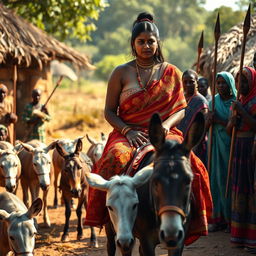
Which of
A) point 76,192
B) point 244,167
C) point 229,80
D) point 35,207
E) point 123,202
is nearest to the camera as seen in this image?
point 123,202

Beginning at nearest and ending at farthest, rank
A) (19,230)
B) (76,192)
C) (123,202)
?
1. (123,202)
2. (19,230)
3. (76,192)

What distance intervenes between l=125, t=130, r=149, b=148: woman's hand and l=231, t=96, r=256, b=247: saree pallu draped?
2.85 meters

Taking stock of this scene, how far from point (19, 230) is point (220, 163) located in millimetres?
3627

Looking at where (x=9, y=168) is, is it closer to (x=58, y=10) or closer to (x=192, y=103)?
(x=192, y=103)

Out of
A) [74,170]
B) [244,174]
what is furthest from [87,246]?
[244,174]

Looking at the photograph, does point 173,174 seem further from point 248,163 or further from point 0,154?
point 0,154

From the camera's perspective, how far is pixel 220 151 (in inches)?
320

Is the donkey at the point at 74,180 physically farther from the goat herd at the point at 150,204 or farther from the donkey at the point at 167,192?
the donkey at the point at 167,192

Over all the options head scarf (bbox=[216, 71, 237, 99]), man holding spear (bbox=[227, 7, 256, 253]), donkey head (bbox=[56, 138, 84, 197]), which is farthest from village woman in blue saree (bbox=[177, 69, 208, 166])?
donkey head (bbox=[56, 138, 84, 197])

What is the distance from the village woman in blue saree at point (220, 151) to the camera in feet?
26.1

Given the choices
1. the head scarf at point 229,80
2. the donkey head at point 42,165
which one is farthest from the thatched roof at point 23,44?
the head scarf at point 229,80

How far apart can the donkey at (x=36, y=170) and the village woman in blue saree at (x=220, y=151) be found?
2626 millimetres

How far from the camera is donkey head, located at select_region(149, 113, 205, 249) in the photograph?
11.6 feet

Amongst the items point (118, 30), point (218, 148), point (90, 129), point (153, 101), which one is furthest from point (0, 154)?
point (118, 30)
